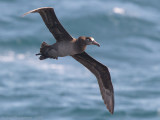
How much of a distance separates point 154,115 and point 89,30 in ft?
46.7

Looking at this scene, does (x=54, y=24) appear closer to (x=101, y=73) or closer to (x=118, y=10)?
(x=101, y=73)

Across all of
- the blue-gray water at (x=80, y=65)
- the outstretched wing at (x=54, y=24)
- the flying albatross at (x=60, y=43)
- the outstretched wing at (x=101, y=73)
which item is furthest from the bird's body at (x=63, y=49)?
the blue-gray water at (x=80, y=65)

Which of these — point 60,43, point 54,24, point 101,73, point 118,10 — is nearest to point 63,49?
point 60,43

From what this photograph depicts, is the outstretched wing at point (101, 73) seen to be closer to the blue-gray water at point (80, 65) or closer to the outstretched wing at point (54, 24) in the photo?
the outstretched wing at point (54, 24)

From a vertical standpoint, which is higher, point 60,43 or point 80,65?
point 80,65

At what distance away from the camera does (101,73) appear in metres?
19.5

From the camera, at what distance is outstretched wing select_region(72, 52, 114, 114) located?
19.2 m

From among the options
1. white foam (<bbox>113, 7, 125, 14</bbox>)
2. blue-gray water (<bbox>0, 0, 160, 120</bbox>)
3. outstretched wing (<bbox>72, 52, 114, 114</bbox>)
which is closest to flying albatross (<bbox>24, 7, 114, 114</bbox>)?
outstretched wing (<bbox>72, 52, 114, 114</bbox>)

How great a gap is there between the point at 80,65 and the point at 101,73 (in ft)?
155

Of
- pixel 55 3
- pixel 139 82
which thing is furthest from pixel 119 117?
pixel 55 3

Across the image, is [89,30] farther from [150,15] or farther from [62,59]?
[150,15]

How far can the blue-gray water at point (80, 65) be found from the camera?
200 ft

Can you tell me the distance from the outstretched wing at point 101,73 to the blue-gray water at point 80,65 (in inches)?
1439

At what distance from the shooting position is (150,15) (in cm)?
7944
